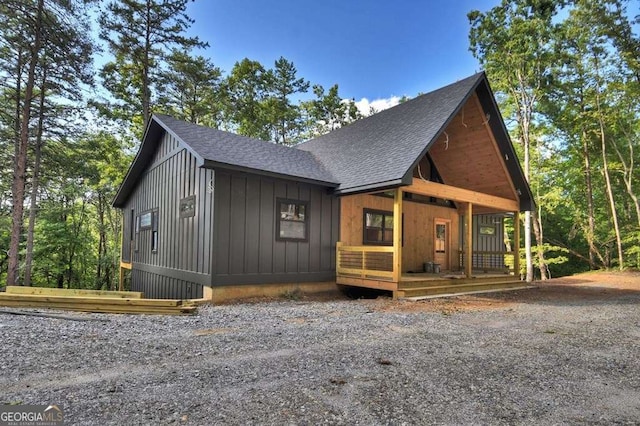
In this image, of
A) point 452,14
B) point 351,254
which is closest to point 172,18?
point 452,14

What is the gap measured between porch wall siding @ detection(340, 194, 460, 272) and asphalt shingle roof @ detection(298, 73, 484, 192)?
1160 millimetres

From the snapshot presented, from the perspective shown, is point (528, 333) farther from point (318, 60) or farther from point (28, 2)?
point (318, 60)

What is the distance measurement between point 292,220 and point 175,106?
15607 millimetres

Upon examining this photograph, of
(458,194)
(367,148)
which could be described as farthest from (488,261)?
(367,148)

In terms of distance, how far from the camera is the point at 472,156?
10938mm

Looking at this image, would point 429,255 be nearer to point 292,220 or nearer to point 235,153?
point 292,220

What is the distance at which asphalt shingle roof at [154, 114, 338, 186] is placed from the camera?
26.5ft

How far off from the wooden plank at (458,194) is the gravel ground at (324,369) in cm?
344

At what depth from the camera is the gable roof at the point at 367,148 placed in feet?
26.5

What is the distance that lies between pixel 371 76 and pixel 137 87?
19398 millimetres

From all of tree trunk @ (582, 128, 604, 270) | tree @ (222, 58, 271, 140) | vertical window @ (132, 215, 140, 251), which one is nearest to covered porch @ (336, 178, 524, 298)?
tree trunk @ (582, 128, 604, 270)

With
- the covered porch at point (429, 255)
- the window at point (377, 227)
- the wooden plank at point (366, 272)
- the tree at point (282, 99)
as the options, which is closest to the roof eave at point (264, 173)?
the covered porch at point (429, 255)

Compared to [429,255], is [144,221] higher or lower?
higher

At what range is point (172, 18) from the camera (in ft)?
59.5
